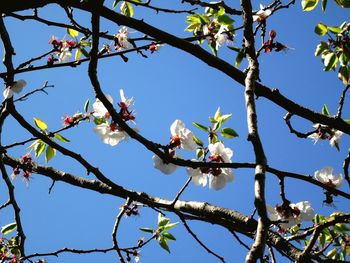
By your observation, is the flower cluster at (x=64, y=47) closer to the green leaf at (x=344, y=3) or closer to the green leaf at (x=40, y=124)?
the green leaf at (x=40, y=124)

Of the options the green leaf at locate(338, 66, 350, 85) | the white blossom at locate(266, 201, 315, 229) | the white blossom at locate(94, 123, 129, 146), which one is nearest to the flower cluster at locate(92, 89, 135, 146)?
the white blossom at locate(94, 123, 129, 146)

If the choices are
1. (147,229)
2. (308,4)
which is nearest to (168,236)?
(147,229)

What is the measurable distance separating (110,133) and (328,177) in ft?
4.74

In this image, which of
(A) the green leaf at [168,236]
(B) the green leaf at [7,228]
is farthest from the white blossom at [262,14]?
(B) the green leaf at [7,228]

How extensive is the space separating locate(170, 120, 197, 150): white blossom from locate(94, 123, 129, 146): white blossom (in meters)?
0.29

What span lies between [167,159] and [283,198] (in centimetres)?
67

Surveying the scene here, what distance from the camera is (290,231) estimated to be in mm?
3180

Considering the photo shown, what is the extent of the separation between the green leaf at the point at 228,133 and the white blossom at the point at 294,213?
1.55ft

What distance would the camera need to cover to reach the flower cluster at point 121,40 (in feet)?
11.0

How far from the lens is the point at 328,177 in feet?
8.15

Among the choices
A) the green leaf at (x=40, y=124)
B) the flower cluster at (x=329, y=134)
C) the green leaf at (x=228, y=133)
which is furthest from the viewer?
the flower cluster at (x=329, y=134)

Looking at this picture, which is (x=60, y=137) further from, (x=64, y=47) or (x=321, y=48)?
(x=321, y=48)

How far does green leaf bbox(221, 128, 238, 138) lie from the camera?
233 centimetres

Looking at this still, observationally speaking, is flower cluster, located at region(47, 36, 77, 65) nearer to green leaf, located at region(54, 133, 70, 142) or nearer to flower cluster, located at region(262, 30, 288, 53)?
green leaf, located at region(54, 133, 70, 142)
